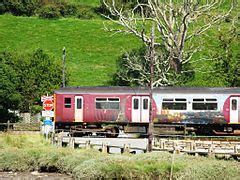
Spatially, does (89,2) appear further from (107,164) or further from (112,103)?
(107,164)

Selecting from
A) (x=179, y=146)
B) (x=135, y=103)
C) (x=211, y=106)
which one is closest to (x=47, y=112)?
(x=179, y=146)

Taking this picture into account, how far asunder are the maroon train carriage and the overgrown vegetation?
7251 mm


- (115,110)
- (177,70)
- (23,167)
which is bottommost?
(23,167)

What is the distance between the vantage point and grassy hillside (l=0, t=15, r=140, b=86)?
2095 inches

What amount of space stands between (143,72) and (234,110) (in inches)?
516

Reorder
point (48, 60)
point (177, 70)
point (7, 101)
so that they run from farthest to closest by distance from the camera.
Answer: point (48, 60) → point (177, 70) → point (7, 101)

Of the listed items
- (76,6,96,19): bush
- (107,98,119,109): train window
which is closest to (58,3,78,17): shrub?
(76,6,96,19): bush

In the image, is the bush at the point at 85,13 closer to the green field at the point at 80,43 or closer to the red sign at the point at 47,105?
the green field at the point at 80,43

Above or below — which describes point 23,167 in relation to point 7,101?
below

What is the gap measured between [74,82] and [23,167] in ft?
81.0

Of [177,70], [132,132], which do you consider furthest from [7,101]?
[177,70]

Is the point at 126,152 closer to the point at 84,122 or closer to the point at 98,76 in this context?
the point at 84,122

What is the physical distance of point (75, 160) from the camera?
Answer: 82.0ft

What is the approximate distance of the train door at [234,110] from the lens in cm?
3478
